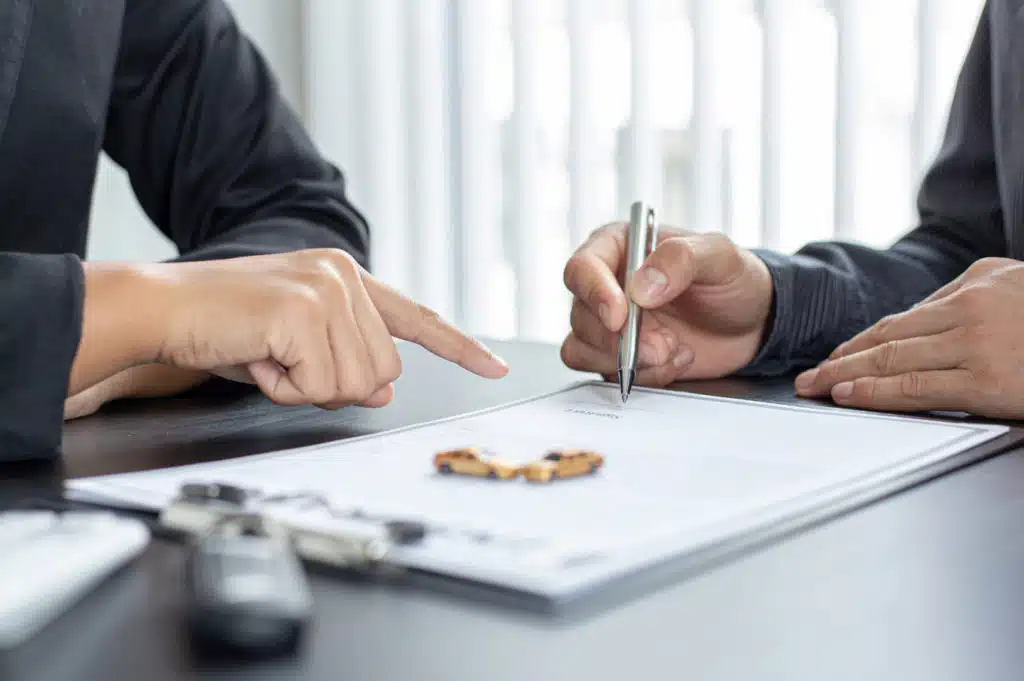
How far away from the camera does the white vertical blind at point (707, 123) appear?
7.29ft

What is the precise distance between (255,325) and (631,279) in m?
0.31

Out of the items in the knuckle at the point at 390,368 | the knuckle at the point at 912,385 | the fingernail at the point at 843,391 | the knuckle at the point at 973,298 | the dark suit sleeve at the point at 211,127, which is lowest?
the fingernail at the point at 843,391

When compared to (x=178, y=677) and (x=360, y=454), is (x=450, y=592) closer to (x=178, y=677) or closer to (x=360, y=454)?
(x=178, y=677)

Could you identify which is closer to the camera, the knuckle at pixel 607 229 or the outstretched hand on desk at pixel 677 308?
the outstretched hand on desk at pixel 677 308

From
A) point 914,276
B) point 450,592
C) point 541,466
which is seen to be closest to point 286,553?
point 450,592

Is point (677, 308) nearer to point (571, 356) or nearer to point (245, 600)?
point (571, 356)

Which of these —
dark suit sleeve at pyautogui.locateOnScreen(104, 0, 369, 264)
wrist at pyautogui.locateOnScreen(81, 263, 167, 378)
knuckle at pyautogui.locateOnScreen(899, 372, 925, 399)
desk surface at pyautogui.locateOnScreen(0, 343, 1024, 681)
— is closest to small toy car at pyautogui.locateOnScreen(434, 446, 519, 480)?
desk surface at pyautogui.locateOnScreen(0, 343, 1024, 681)

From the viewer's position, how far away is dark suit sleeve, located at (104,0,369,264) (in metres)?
1.25

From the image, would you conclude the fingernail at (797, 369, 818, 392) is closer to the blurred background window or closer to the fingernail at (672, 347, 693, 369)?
the fingernail at (672, 347, 693, 369)

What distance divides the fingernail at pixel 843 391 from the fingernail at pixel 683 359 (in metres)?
0.17

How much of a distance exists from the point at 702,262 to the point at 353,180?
84.0 inches

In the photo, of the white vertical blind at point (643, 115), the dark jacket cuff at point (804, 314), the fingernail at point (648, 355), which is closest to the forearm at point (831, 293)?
the dark jacket cuff at point (804, 314)

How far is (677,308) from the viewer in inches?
39.5

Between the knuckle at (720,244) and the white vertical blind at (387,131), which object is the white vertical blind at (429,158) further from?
the knuckle at (720,244)
